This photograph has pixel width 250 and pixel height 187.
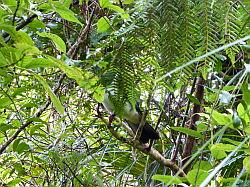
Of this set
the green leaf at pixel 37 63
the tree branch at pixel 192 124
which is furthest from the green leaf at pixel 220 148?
the tree branch at pixel 192 124

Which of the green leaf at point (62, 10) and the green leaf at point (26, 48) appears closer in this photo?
the green leaf at point (26, 48)

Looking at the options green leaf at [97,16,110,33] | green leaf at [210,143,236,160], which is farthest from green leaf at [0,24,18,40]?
green leaf at [210,143,236,160]

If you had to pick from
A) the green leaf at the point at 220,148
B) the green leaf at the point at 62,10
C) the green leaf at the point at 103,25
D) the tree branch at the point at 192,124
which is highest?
the green leaf at the point at 62,10

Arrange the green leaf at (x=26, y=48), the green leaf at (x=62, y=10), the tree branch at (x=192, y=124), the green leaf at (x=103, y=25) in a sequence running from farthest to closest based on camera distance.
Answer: the tree branch at (x=192, y=124) → the green leaf at (x=103, y=25) → the green leaf at (x=62, y=10) → the green leaf at (x=26, y=48)

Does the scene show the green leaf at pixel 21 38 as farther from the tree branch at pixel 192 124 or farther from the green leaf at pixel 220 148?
the tree branch at pixel 192 124

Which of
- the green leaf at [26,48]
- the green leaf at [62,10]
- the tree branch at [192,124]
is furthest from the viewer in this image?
the tree branch at [192,124]

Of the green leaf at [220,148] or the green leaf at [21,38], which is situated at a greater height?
the green leaf at [21,38]

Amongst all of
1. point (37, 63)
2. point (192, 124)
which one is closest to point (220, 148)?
point (37, 63)

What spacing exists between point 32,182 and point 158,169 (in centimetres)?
63

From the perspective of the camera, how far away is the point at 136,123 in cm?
199

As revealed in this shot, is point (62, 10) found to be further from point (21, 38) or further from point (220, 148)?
point (220, 148)

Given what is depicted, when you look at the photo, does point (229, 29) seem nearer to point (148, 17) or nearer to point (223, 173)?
point (148, 17)

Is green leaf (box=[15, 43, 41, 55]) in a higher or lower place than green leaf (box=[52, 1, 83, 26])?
lower

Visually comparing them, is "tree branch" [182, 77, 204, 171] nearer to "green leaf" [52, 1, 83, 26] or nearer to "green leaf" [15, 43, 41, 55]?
"green leaf" [52, 1, 83, 26]
